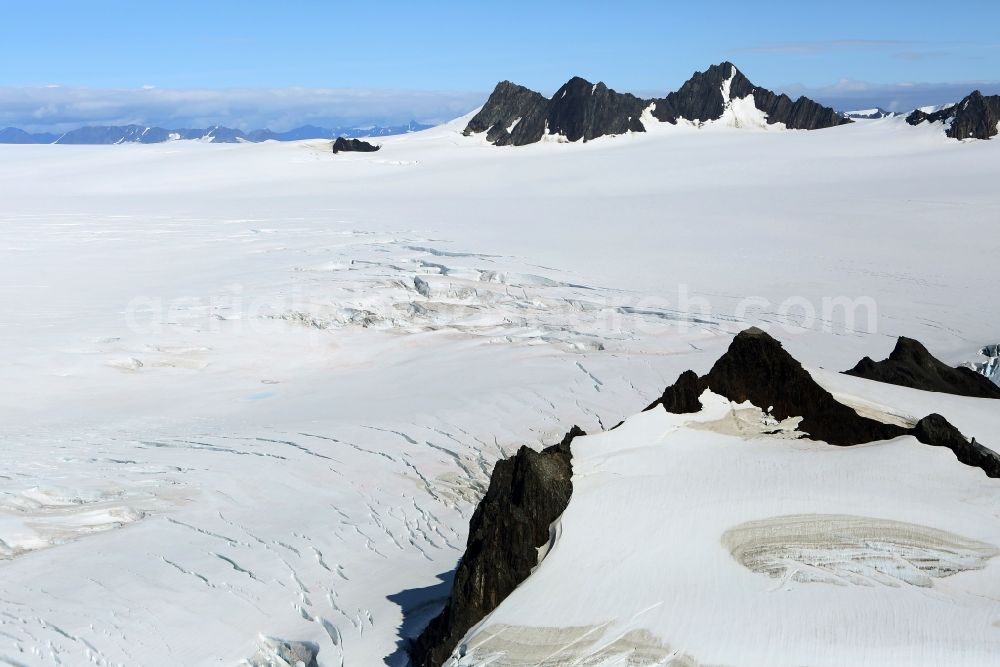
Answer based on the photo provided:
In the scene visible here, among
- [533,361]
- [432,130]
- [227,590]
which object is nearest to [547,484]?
[227,590]

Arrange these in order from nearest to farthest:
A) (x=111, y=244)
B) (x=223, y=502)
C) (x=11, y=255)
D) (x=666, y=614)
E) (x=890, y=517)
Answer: (x=666, y=614) < (x=890, y=517) < (x=223, y=502) < (x=11, y=255) < (x=111, y=244)

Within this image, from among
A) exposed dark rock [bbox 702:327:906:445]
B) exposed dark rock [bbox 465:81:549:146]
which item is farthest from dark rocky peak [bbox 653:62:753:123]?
exposed dark rock [bbox 702:327:906:445]

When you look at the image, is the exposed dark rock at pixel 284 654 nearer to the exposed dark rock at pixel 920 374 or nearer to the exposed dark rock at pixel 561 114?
the exposed dark rock at pixel 920 374

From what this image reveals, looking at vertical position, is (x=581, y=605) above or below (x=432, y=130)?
below

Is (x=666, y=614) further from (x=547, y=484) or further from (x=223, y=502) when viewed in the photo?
(x=223, y=502)

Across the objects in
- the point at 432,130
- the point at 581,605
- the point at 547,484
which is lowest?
the point at 581,605

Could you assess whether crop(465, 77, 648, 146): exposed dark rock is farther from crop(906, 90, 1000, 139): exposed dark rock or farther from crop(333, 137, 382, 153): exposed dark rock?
crop(906, 90, 1000, 139): exposed dark rock
